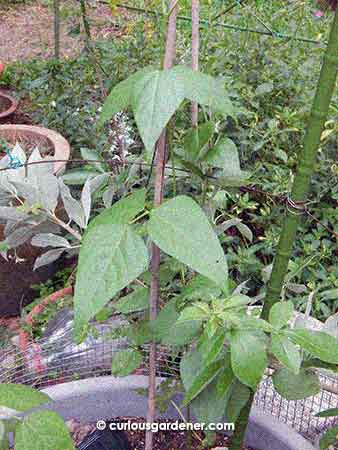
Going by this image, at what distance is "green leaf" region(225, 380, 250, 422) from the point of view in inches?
35.1

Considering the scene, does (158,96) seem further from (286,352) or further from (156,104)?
(286,352)

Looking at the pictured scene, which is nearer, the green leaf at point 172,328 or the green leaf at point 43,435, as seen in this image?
the green leaf at point 43,435

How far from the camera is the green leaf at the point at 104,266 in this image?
65 cm

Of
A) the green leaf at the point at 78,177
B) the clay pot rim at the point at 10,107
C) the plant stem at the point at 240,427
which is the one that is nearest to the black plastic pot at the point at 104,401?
the plant stem at the point at 240,427

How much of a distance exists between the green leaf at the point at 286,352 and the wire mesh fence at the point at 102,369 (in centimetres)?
60

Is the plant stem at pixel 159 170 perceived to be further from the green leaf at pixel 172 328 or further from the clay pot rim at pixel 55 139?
the clay pot rim at pixel 55 139

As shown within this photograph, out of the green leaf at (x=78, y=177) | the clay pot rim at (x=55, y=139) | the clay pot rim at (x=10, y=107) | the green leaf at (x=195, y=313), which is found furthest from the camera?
the clay pot rim at (x=10, y=107)

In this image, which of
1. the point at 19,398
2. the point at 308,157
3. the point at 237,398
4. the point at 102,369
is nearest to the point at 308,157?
the point at 308,157

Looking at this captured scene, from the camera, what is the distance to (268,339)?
0.79 metres

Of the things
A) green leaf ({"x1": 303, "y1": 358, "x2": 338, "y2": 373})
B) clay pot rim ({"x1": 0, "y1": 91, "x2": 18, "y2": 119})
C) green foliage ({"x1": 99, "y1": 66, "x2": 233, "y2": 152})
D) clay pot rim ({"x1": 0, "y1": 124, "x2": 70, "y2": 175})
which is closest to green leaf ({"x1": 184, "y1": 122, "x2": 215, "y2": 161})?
green foliage ({"x1": 99, "y1": 66, "x2": 233, "y2": 152})

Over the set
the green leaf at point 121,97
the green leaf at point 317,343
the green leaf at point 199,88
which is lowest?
the green leaf at point 317,343

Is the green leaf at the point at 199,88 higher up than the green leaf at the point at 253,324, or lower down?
higher up

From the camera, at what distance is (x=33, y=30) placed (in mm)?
5328

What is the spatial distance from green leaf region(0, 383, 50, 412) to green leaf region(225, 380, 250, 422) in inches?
11.4
